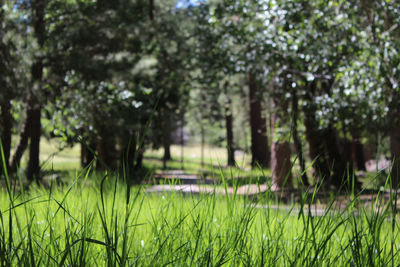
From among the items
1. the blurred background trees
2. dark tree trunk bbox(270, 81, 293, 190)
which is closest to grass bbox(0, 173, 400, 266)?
the blurred background trees

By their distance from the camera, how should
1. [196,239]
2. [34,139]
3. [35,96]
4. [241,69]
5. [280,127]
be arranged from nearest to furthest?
[196,239]
[280,127]
[241,69]
[35,96]
[34,139]

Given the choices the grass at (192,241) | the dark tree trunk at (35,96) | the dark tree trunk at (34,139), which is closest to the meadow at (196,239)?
Result: the grass at (192,241)

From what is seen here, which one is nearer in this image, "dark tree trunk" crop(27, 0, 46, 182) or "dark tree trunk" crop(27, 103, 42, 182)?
"dark tree trunk" crop(27, 0, 46, 182)

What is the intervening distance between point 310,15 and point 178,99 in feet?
35.3

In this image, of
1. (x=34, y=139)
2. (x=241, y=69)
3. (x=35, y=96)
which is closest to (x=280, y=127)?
(x=241, y=69)

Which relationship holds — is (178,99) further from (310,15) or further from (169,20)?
(310,15)

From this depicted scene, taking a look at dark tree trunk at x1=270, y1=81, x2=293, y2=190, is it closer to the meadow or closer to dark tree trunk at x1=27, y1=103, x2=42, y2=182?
the meadow

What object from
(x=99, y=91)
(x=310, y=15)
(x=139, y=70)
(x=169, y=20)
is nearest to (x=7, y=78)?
(x=99, y=91)

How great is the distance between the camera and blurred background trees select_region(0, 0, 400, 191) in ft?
22.8

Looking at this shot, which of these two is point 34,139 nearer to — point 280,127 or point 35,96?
point 35,96

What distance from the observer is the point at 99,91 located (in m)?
10.6

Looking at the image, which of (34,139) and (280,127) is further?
(34,139)

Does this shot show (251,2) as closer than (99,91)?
Yes

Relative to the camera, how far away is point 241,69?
368 inches
